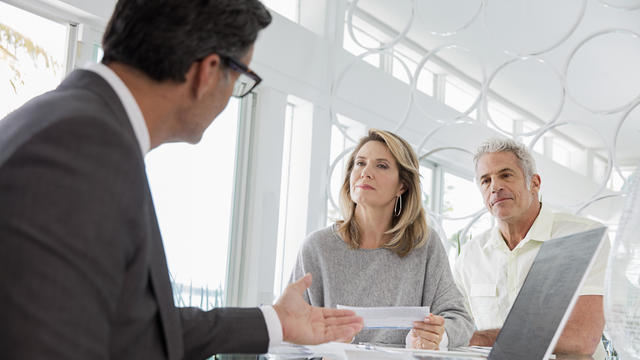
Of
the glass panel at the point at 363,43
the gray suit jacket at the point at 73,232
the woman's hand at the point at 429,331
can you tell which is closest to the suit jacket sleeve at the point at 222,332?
the gray suit jacket at the point at 73,232

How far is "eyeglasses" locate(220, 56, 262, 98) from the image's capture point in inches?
38.2

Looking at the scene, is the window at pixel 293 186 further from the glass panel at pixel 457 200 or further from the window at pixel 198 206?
the glass panel at pixel 457 200

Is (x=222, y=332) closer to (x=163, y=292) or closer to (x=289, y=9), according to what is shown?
(x=163, y=292)

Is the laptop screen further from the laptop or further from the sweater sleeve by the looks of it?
A: the sweater sleeve

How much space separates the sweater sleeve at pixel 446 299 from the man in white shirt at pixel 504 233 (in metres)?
0.32

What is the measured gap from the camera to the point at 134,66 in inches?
35.3

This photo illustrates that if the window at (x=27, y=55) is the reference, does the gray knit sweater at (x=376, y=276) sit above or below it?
below

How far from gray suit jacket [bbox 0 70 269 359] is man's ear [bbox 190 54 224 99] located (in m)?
0.16

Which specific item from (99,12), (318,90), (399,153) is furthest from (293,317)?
(318,90)

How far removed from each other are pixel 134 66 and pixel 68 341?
1.44 feet

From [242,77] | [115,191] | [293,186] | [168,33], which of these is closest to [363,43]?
[293,186]

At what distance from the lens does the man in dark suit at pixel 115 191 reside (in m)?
0.63

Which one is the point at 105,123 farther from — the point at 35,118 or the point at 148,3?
the point at 148,3

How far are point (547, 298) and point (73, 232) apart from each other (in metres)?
0.82
